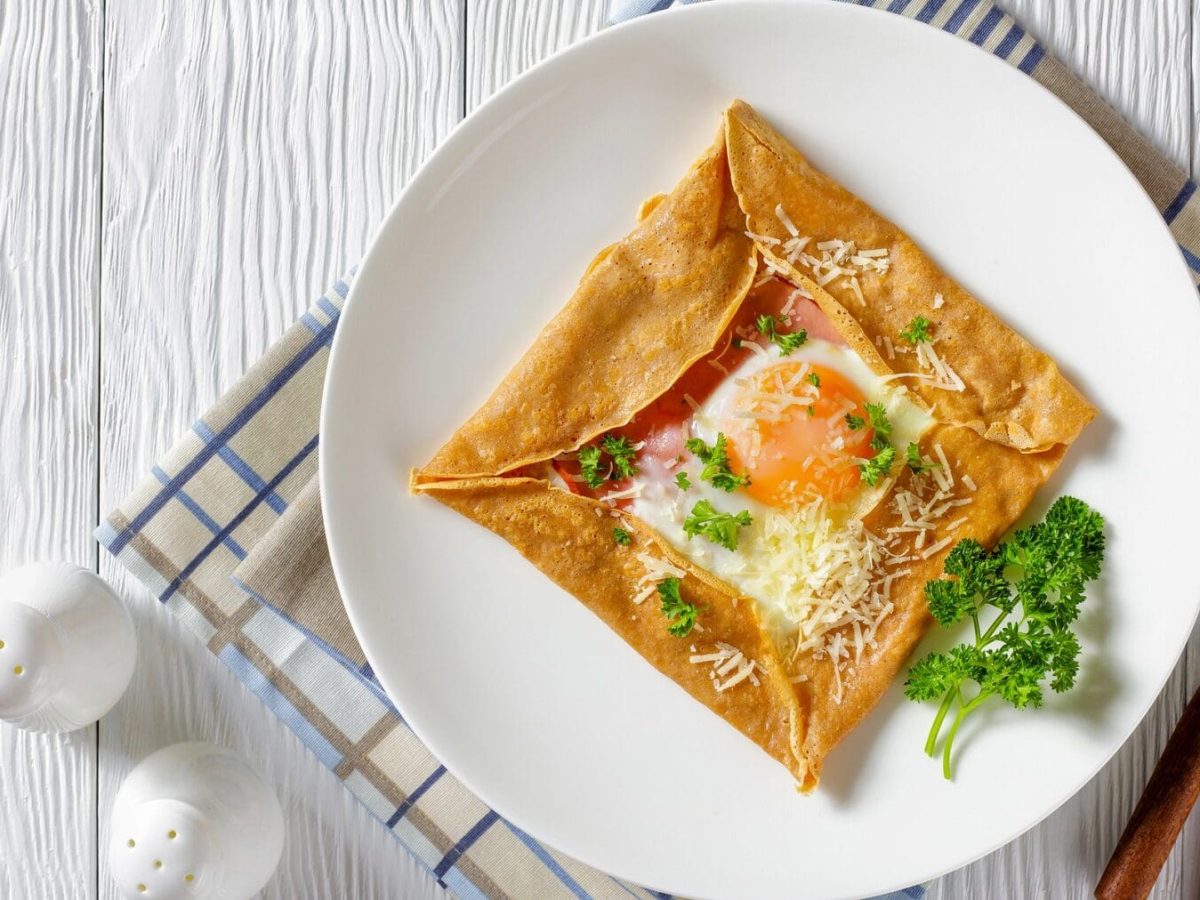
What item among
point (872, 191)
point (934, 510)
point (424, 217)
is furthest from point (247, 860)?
point (872, 191)

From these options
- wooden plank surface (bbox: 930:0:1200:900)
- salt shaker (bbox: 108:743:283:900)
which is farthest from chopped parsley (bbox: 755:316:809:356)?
salt shaker (bbox: 108:743:283:900)

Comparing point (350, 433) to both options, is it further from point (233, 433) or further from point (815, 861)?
point (815, 861)

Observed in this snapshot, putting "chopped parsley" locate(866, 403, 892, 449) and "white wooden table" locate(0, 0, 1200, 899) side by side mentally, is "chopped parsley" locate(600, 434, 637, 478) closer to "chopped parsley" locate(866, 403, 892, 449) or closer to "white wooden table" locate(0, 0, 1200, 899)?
"chopped parsley" locate(866, 403, 892, 449)

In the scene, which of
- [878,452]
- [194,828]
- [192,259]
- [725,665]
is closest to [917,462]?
[878,452]

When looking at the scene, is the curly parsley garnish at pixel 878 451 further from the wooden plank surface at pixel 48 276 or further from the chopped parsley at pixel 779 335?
the wooden plank surface at pixel 48 276

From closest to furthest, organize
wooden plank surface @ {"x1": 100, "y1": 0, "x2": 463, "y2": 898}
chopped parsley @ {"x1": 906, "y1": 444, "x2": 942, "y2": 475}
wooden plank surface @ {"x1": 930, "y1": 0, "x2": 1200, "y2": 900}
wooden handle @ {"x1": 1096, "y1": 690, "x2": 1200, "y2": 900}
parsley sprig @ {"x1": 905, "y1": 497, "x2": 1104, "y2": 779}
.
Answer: parsley sprig @ {"x1": 905, "y1": 497, "x2": 1104, "y2": 779}
chopped parsley @ {"x1": 906, "y1": 444, "x2": 942, "y2": 475}
wooden handle @ {"x1": 1096, "y1": 690, "x2": 1200, "y2": 900}
wooden plank surface @ {"x1": 930, "y1": 0, "x2": 1200, "y2": 900}
wooden plank surface @ {"x1": 100, "y1": 0, "x2": 463, "y2": 898}

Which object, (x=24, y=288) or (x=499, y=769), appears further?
(x=24, y=288)

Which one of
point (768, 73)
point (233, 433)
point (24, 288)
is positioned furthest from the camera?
point (24, 288)
